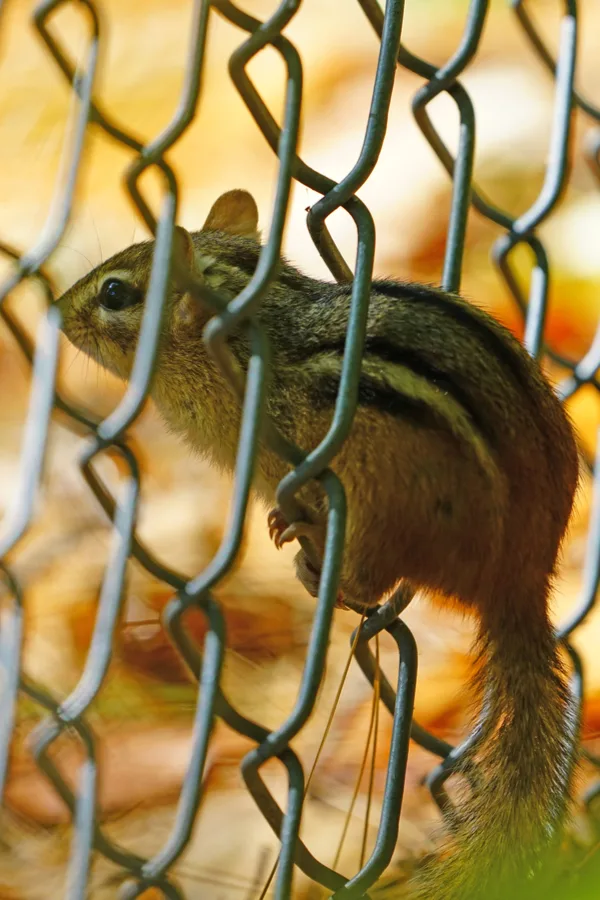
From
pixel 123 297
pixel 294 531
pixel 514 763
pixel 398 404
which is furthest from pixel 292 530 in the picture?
pixel 123 297

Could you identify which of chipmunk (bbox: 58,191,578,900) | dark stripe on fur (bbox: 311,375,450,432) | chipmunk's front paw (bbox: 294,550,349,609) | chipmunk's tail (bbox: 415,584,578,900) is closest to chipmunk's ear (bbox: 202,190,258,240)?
chipmunk (bbox: 58,191,578,900)

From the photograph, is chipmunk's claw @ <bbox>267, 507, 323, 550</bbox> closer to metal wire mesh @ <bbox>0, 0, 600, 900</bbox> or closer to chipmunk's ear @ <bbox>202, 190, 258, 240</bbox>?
metal wire mesh @ <bbox>0, 0, 600, 900</bbox>

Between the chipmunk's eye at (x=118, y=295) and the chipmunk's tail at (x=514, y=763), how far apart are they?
1.01 m

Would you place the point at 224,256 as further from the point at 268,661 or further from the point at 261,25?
the point at 268,661

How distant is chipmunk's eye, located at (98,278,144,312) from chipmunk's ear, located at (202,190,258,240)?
12.8 inches

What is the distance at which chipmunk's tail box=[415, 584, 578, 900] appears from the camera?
1.55 meters

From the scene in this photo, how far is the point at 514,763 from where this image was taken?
66.1 inches

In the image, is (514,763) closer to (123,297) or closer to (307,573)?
(307,573)

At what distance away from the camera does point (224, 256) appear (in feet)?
7.42

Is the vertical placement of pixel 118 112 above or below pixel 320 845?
above

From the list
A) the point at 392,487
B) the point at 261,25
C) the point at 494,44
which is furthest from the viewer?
the point at 494,44

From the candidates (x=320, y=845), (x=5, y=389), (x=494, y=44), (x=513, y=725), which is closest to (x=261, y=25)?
(x=513, y=725)

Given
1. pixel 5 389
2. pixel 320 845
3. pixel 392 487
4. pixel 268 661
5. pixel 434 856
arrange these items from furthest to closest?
pixel 5 389 → pixel 268 661 → pixel 320 845 → pixel 392 487 → pixel 434 856

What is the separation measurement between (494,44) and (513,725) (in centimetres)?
511
